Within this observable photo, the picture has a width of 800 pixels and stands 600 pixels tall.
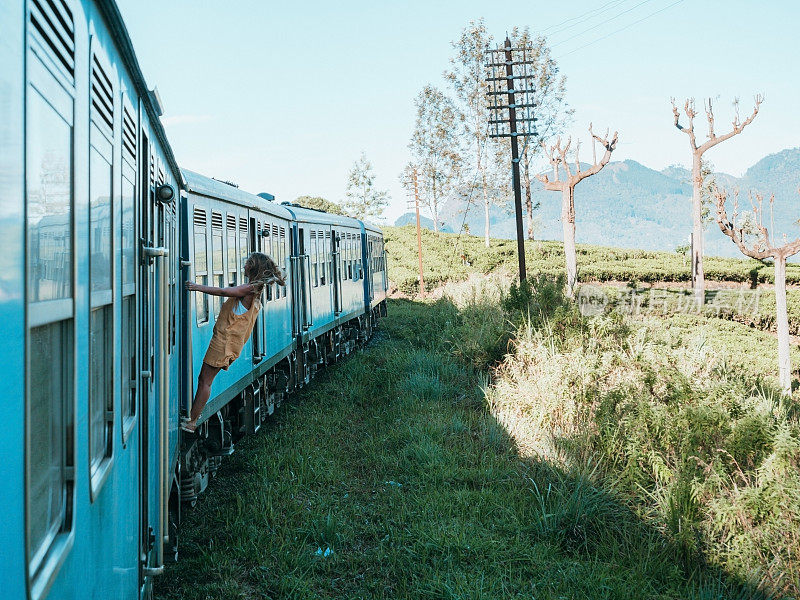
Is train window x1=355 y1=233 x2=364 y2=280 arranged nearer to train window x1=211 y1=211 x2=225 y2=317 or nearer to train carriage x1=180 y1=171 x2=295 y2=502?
train carriage x1=180 y1=171 x2=295 y2=502

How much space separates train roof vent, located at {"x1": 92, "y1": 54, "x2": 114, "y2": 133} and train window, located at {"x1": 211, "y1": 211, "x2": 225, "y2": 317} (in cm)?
435

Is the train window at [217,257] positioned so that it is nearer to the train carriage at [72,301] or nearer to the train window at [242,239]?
the train window at [242,239]

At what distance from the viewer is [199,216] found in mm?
6496

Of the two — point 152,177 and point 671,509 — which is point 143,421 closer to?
point 152,177

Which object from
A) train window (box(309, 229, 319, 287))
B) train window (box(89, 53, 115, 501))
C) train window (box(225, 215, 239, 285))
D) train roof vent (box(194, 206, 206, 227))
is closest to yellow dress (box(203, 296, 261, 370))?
train roof vent (box(194, 206, 206, 227))

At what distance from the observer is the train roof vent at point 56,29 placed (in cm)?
157

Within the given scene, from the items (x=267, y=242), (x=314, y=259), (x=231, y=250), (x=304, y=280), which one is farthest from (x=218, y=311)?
(x=314, y=259)

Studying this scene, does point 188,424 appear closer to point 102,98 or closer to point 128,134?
point 128,134

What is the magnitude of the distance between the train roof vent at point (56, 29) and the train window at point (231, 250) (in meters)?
5.69

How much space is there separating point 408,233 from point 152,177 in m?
55.0

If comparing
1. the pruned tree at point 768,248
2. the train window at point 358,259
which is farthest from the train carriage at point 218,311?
the pruned tree at point 768,248

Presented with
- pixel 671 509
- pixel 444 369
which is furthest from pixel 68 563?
pixel 444 369

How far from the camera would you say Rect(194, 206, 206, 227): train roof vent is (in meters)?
6.36

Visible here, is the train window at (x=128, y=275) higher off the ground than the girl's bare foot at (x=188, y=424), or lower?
higher
